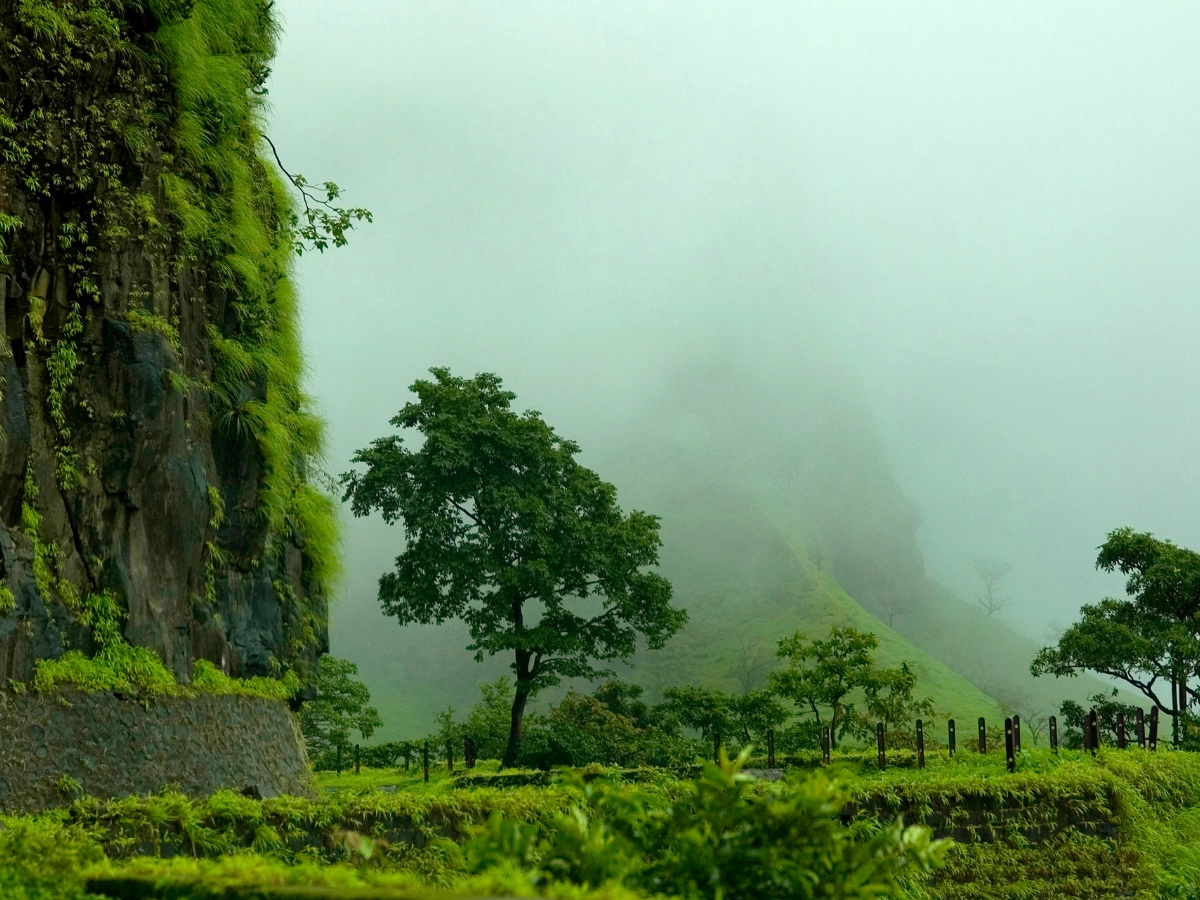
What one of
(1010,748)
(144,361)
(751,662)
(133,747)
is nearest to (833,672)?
(1010,748)

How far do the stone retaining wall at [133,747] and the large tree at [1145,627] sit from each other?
26.5 meters

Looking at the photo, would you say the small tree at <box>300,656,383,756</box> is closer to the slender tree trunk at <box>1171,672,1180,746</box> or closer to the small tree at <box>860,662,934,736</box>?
the small tree at <box>860,662,934,736</box>

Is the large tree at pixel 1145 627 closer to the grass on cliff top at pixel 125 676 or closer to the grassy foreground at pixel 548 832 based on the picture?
the grassy foreground at pixel 548 832

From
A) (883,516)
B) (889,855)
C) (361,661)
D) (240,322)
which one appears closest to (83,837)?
(889,855)

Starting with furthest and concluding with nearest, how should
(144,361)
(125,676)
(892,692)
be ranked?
(892,692) → (144,361) → (125,676)

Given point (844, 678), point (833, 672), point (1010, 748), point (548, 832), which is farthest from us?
point (844, 678)

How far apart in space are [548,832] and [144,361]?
7.63m

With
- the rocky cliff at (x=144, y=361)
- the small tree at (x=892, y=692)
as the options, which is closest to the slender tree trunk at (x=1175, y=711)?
the small tree at (x=892, y=692)

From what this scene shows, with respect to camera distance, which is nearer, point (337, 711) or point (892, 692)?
point (892, 692)

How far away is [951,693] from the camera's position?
81125 mm

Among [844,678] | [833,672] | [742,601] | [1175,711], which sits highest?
[742,601]

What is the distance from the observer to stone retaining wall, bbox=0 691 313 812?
33.3ft

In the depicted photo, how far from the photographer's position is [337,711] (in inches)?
1688

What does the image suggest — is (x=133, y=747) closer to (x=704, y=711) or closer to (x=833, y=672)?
(x=833, y=672)
